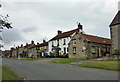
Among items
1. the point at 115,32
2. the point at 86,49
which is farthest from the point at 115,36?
the point at 86,49

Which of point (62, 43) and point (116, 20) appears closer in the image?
point (116, 20)

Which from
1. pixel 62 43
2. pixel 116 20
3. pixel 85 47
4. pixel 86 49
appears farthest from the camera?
pixel 62 43

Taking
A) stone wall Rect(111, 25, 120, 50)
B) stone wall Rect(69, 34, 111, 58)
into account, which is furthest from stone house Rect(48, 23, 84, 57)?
stone wall Rect(111, 25, 120, 50)

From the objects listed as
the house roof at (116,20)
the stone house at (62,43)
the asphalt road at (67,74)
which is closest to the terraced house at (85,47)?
the house roof at (116,20)

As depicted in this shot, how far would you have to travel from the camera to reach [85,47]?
29359 millimetres

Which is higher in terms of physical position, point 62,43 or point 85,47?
point 62,43

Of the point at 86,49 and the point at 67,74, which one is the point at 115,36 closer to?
the point at 86,49

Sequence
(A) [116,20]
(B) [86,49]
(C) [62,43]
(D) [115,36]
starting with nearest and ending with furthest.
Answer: (D) [115,36], (A) [116,20], (B) [86,49], (C) [62,43]

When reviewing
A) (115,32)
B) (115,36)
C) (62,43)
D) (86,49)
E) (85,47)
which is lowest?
(86,49)

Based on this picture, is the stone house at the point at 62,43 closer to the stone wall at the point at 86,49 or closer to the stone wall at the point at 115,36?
the stone wall at the point at 86,49

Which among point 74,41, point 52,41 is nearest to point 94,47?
point 74,41

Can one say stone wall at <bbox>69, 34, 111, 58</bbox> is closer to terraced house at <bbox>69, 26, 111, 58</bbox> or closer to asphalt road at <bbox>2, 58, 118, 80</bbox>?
terraced house at <bbox>69, 26, 111, 58</bbox>

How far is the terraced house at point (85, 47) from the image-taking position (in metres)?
29.3

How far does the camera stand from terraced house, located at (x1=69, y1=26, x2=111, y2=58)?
29.3 meters
